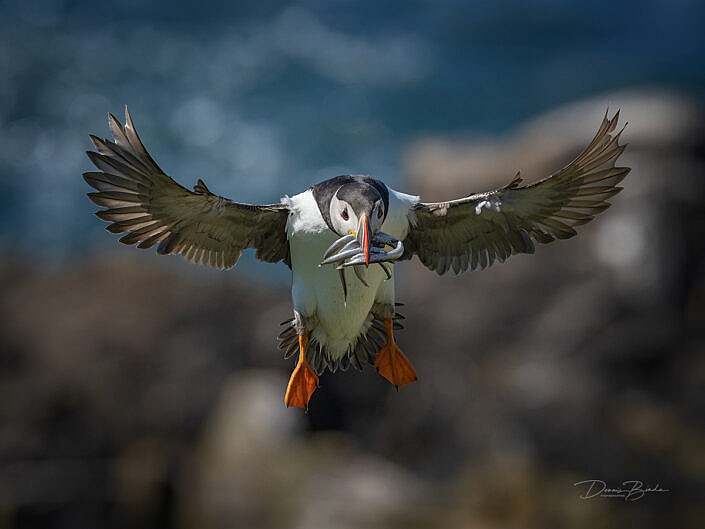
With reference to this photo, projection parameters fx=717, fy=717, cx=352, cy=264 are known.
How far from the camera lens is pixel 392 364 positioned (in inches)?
150

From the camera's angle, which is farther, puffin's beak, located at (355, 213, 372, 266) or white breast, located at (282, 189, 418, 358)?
white breast, located at (282, 189, 418, 358)

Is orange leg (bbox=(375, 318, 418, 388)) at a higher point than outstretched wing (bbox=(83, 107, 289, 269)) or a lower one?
lower

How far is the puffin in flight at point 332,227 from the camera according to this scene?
3.25 metres

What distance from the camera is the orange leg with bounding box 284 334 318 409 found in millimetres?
3594

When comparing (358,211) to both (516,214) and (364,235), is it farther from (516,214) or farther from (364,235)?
(516,214)

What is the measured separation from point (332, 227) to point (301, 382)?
1.03 m

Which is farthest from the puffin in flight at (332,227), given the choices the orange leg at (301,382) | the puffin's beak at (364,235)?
the puffin's beak at (364,235)

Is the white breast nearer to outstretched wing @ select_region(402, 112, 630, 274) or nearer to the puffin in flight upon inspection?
the puffin in flight

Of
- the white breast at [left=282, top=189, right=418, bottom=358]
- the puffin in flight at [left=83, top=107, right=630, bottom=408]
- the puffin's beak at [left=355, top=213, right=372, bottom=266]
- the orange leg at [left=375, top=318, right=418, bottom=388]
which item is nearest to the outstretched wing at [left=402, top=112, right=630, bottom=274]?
the puffin in flight at [left=83, top=107, right=630, bottom=408]

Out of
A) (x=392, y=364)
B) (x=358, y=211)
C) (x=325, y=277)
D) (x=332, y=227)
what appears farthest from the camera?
(x=392, y=364)

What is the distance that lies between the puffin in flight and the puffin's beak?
0.97ft

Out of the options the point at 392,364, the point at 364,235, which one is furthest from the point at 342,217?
the point at 392,364

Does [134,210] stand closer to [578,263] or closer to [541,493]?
[541,493]

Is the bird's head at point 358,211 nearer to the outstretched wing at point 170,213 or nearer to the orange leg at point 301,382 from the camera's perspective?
the outstretched wing at point 170,213
